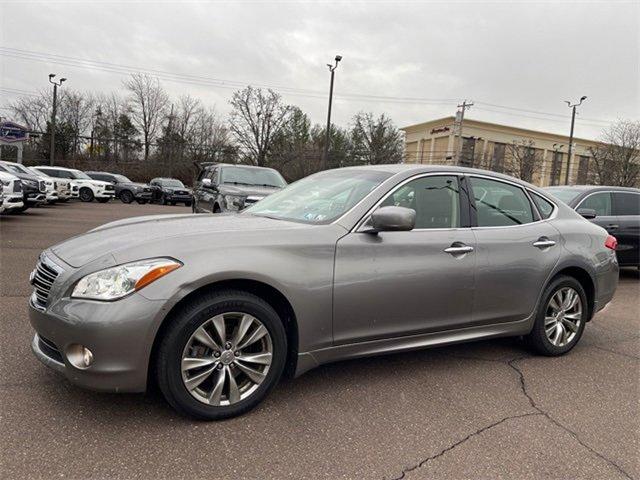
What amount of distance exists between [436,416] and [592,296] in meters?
2.39

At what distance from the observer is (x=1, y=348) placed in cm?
373

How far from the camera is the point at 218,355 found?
2.82m

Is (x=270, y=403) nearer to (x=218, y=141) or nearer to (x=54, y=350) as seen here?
(x=54, y=350)

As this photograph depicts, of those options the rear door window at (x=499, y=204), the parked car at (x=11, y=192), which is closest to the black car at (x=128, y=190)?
the parked car at (x=11, y=192)

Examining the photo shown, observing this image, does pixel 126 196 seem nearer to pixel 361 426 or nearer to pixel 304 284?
pixel 304 284

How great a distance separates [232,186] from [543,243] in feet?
23.2

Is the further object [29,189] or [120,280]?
[29,189]

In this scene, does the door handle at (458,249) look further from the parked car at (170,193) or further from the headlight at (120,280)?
the parked car at (170,193)

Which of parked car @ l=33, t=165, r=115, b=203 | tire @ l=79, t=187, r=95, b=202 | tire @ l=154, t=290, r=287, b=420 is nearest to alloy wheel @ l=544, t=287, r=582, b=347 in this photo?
tire @ l=154, t=290, r=287, b=420

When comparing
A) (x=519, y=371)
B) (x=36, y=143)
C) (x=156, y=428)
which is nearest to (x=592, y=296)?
(x=519, y=371)

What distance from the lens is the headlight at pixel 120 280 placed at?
2.59m

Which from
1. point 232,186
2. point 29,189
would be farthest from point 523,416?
point 29,189

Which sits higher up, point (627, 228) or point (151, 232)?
point (627, 228)

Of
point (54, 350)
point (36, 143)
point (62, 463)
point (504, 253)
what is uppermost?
point (36, 143)
